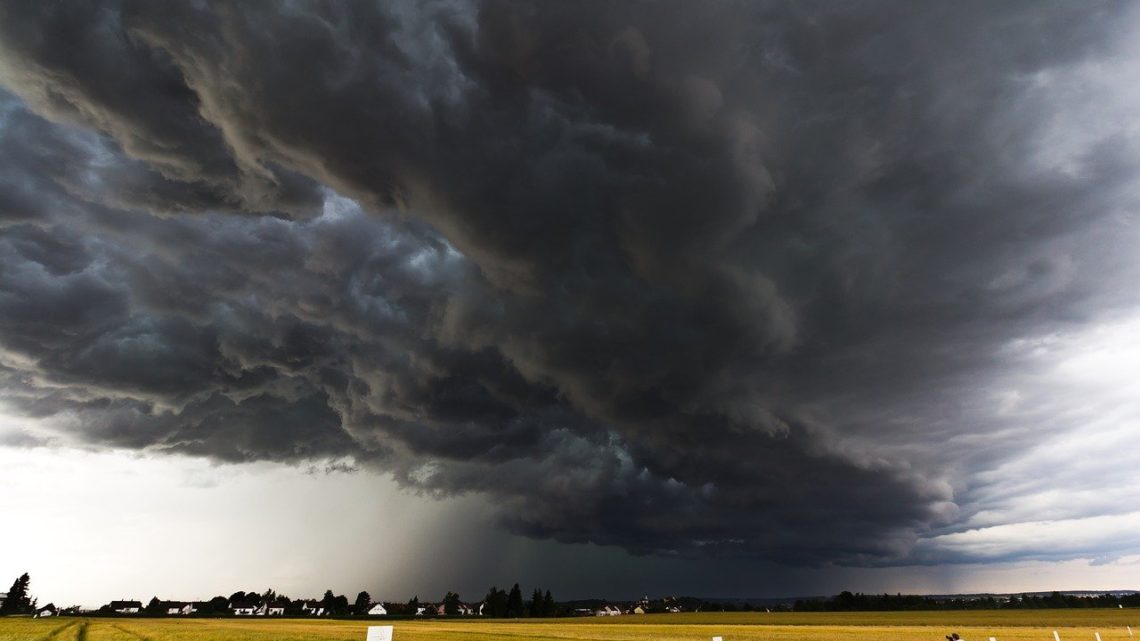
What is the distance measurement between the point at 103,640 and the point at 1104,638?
11433cm

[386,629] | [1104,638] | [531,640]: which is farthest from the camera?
[1104,638]

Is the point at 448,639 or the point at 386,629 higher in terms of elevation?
the point at 386,629

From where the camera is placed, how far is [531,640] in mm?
66250

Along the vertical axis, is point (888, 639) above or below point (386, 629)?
below

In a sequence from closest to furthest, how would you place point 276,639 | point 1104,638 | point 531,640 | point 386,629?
1. point 386,629
2. point 276,639
3. point 531,640
4. point 1104,638

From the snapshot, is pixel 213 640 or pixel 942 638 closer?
pixel 213 640

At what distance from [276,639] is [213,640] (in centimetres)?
605

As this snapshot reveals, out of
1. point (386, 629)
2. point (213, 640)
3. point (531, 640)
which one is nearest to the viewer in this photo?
point (386, 629)

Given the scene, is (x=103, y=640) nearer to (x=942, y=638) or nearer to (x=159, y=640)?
(x=159, y=640)

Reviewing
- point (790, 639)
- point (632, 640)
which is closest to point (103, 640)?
point (632, 640)

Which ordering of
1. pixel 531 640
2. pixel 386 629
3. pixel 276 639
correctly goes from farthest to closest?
pixel 531 640
pixel 276 639
pixel 386 629

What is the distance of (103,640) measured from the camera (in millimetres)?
65250

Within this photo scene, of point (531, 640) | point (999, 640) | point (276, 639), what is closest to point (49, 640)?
point (276, 639)

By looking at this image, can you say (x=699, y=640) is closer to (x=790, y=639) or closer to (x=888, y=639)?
(x=790, y=639)
